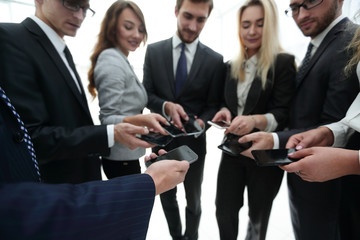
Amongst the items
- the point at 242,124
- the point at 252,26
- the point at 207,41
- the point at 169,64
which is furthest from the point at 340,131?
the point at 207,41

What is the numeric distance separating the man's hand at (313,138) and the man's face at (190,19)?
43.8 inches

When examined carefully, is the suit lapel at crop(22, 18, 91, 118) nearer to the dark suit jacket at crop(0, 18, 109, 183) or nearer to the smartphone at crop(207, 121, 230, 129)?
the dark suit jacket at crop(0, 18, 109, 183)

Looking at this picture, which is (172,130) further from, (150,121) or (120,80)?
(120,80)

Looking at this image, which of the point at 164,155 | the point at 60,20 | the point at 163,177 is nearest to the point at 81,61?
the point at 60,20

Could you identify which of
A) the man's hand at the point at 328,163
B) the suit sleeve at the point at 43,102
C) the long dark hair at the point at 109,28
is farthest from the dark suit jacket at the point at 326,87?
the long dark hair at the point at 109,28

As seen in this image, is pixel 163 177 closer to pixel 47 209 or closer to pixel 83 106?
pixel 47 209

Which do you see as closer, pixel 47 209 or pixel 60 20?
pixel 47 209

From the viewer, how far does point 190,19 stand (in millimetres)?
1524

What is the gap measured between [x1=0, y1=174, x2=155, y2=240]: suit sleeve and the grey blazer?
0.75 metres

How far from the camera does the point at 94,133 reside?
3.19 feet

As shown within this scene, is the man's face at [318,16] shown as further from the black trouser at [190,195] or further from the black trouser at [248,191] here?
the black trouser at [190,195]

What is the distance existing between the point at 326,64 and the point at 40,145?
4.90ft

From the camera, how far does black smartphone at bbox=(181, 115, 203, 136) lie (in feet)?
4.18

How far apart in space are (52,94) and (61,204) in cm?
64
